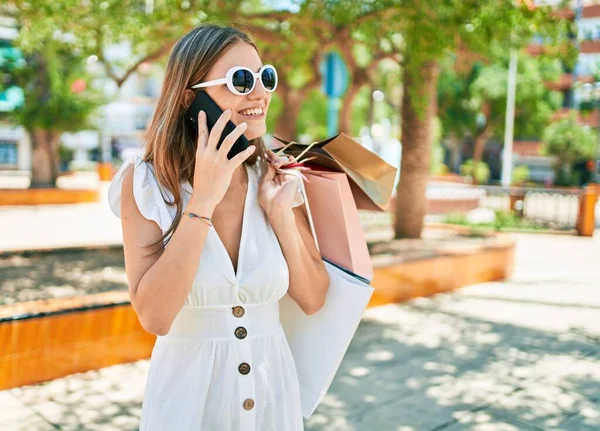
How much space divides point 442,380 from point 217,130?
146 inches

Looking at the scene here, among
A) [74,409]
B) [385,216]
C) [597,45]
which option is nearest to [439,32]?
[74,409]

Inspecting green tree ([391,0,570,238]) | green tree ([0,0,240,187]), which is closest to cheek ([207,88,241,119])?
green tree ([391,0,570,238])

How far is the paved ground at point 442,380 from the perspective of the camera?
157 inches

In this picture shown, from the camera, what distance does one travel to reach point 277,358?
184 centimetres

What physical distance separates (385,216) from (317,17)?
28.0ft

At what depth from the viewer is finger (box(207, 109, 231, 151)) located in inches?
63.0

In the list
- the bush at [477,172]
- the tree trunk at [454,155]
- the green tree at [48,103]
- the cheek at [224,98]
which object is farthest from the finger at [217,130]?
the tree trunk at [454,155]

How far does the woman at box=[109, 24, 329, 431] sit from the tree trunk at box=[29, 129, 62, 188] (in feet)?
66.6

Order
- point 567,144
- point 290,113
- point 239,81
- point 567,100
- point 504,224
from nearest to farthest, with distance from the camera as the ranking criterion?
point 239,81, point 290,113, point 504,224, point 567,144, point 567,100

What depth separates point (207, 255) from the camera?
1.72 meters

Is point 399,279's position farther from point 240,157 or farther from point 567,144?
point 567,144

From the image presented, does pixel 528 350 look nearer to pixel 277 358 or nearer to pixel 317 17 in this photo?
pixel 277 358

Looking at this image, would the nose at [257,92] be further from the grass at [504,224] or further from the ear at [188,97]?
the grass at [504,224]

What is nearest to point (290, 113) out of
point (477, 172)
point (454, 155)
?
point (477, 172)
